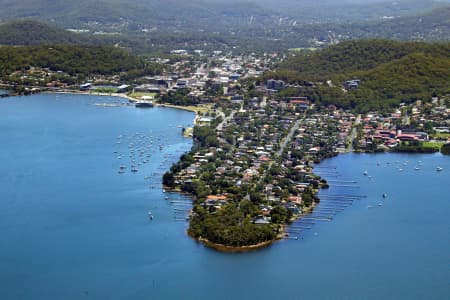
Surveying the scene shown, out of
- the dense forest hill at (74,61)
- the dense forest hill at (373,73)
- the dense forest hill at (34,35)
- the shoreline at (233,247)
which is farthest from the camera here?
the dense forest hill at (34,35)

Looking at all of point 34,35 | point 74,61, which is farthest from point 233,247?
point 34,35

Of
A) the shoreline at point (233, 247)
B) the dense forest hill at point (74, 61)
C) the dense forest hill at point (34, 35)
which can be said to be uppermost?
the dense forest hill at point (34, 35)

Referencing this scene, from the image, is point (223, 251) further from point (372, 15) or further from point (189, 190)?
point (372, 15)

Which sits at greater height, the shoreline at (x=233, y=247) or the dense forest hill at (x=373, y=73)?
the dense forest hill at (x=373, y=73)

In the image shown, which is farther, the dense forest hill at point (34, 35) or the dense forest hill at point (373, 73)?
the dense forest hill at point (34, 35)

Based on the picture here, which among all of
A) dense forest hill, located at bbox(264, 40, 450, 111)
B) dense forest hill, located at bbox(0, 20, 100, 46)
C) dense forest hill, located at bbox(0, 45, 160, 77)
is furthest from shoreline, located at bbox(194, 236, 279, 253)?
dense forest hill, located at bbox(0, 20, 100, 46)

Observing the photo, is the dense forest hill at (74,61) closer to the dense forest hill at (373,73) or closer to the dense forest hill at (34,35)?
the dense forest hill at (373,73)

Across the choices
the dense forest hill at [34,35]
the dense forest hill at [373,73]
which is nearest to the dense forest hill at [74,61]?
the dense forest hill at [373,73]

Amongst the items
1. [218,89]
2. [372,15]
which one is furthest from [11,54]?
[372,15]
